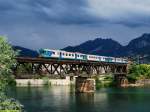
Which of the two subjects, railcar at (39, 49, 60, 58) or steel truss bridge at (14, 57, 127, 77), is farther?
railcar at (39, 49, 60, 58)

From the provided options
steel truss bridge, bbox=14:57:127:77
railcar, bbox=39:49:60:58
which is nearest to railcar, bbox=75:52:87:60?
steel truss bridge, bbox=14:57:127:77

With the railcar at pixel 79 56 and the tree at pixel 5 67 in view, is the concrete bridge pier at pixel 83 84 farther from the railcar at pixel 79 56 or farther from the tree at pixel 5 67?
the tree at pixel 5 67

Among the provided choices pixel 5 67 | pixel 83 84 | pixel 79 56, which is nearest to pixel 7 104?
pixel 5 67

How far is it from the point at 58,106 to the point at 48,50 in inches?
1093

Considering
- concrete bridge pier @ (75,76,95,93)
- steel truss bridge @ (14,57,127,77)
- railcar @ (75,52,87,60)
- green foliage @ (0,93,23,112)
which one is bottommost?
concrete bridge pier @ (75,76,95,93)

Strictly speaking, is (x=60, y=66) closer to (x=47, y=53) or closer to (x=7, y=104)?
(x=47, y=53)

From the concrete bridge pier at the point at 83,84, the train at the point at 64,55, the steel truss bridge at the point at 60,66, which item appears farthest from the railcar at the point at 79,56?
the concrete bridge pier at the point at 83,84

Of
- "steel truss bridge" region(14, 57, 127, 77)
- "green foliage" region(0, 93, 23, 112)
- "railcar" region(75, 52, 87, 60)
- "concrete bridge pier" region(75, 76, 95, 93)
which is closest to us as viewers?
"green foliage" region(0, 93, 23, 112)

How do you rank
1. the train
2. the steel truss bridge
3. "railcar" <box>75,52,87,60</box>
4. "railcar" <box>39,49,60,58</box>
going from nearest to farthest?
the steel truss bridge, "railcar" <box>39,49,60,58</box>, the train, "railcar" <box>75,52,87,60</box>

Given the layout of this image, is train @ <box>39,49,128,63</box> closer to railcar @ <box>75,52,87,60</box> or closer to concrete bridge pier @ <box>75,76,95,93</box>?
railcar @ <box>75,52,87,60</box>

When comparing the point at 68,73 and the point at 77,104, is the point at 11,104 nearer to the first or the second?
the point at 77,104

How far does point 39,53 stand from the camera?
131500 mm

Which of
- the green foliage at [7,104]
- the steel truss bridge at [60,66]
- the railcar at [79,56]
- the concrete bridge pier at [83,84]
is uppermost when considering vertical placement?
the railcar at [79,56]

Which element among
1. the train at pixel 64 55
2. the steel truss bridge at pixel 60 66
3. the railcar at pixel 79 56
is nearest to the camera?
the steel truss bridge at pixel 60 66
